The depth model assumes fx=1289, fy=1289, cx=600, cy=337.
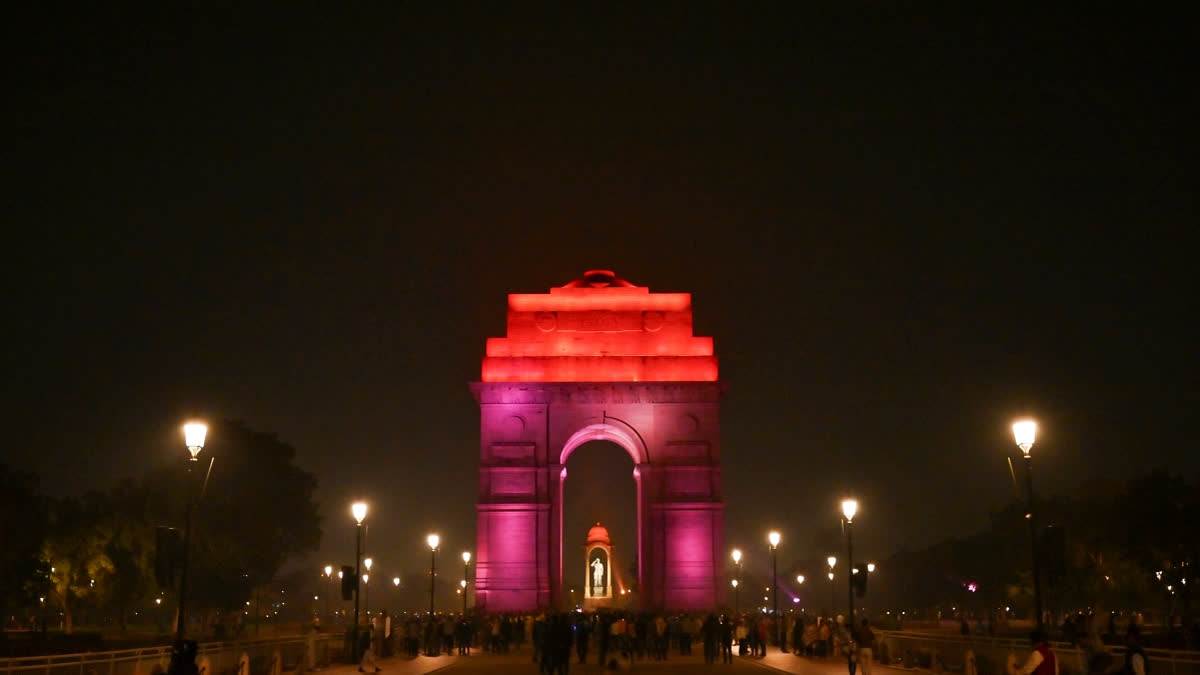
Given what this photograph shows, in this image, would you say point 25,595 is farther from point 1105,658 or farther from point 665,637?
point 1105,658

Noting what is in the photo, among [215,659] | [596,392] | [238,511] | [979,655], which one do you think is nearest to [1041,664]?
[979,655]

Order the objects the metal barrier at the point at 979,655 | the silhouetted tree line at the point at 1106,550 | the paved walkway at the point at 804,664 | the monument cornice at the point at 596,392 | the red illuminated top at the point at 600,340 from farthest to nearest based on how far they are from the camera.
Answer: the red illuminated top at the point at 600,340, the monument cornice at the point at 596,392, the silhouetted tree line at the point at 1106,550, the paved walkway at the point at 804,664, the metal barrier at the point at 979,655

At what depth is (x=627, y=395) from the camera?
63.4 m

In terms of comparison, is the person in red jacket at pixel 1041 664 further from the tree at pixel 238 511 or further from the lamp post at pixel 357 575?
the tree at pixel 238 511

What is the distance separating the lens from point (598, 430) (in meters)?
65.6

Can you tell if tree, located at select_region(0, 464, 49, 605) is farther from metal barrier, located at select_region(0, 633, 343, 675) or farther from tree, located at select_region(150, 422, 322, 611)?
metal barrier, located at select_region(0, 633, 343, 675)

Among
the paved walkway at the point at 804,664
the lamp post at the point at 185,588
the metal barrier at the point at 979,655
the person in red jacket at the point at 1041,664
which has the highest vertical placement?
the lamp post at the point at 185,588

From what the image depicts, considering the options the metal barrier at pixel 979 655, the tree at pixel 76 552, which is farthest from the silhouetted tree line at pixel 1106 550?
the tree at pixel 76 552

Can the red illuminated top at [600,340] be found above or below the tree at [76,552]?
above

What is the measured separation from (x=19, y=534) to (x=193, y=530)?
411 inches

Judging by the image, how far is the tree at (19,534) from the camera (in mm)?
50438

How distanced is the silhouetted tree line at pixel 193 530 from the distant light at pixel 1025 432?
40855mm

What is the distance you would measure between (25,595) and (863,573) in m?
38.5

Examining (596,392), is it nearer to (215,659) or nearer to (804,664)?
(804,664)
